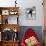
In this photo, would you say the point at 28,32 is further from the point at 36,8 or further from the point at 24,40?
the point at 36,8

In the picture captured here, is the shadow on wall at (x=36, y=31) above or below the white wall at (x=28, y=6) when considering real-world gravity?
below

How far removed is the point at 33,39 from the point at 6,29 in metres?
0.86

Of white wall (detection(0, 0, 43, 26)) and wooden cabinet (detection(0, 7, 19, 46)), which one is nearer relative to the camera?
wooden cabinet (detection(0, 7, 19, 46))

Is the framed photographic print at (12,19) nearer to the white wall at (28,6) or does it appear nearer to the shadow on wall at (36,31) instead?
the white wall at (28,6)

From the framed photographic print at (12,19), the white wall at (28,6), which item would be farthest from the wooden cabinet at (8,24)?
the white wall at (28,6)

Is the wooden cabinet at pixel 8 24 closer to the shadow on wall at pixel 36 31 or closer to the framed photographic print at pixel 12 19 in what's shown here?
the framed photographic print at pixel 12 19

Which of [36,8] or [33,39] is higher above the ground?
[36,8]

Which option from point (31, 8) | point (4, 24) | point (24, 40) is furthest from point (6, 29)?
point (31, 8)

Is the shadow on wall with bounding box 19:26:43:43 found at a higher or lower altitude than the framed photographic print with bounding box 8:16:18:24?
lower

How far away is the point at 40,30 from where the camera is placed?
4.77m

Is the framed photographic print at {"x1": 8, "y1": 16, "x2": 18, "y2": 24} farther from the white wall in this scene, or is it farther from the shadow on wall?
the shadow on wall

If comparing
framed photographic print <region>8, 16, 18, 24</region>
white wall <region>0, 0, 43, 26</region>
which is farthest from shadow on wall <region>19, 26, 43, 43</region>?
framed photographic print <region>8, 16, 18, 24</region>

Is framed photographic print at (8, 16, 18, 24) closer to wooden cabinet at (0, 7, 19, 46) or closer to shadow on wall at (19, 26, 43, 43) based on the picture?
wooden cabinet at (0, 7, 19, 46)

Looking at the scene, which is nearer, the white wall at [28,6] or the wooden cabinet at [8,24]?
the wooden cabinet at [8,24]
